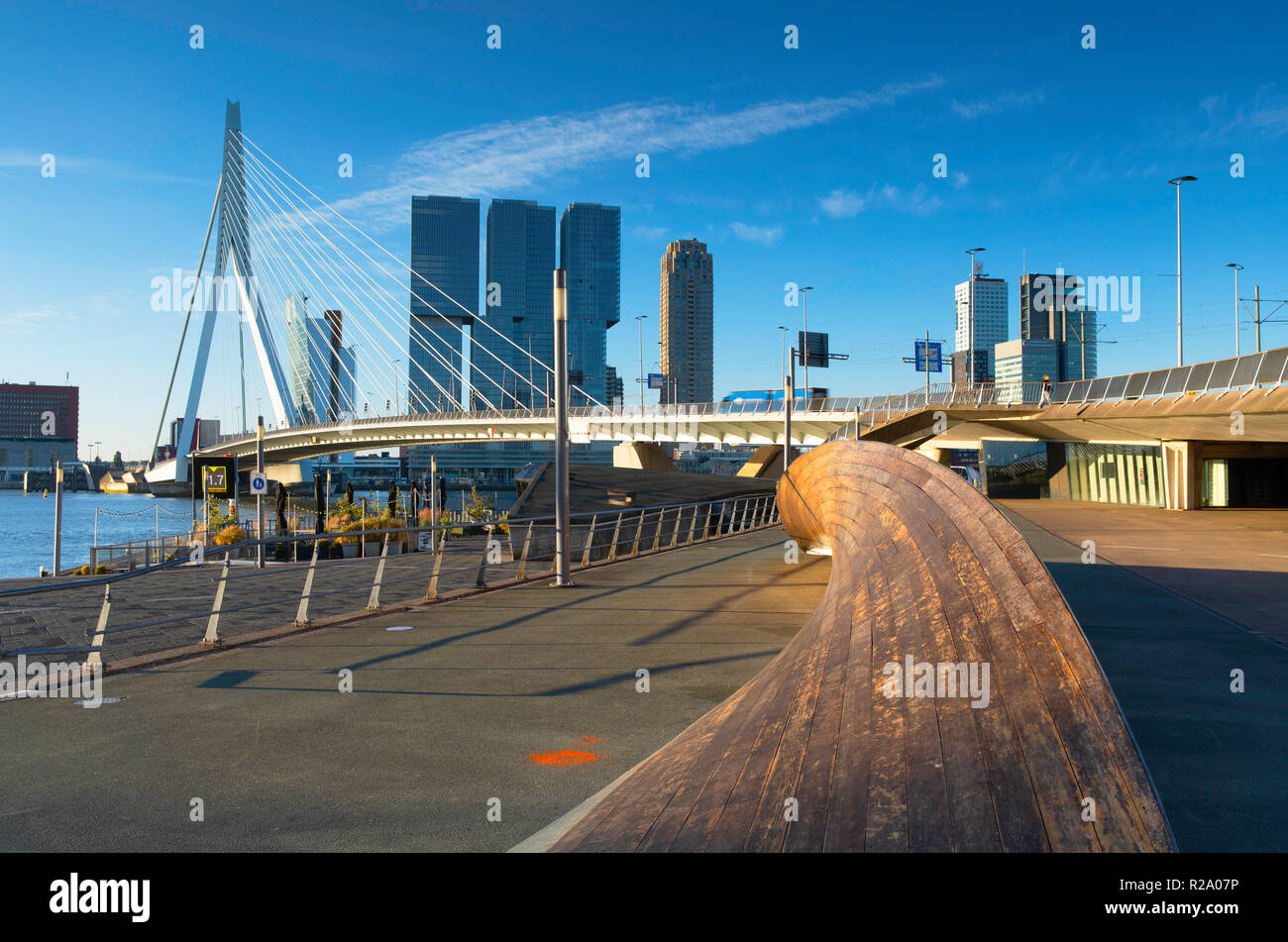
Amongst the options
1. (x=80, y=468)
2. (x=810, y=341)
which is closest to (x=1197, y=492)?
(x=810, y=341)

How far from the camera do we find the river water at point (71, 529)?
4188 centimetres

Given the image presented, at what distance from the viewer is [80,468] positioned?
155375mm

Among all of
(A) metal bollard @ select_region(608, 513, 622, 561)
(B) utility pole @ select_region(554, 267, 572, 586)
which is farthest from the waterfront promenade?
(A) metal bollard @ select_region(608, 513, 622, 561)

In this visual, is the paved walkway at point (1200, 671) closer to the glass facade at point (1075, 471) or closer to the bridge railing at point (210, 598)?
the bridge railing at point (210, 598)

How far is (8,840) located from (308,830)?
1211 mm

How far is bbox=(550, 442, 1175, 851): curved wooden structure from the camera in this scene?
101 inches

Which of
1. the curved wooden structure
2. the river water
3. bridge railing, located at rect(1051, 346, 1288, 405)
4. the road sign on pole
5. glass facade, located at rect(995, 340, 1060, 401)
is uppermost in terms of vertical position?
glass facade, located at rect(995, 340, 1060, 401)

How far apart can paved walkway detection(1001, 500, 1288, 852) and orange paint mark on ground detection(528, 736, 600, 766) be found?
2.82 m

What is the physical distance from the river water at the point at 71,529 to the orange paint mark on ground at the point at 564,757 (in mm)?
25475

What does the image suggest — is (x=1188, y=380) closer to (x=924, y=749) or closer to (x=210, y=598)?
(x=210, y=598)

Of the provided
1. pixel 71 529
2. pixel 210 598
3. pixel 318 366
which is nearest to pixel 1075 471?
pixel 210 598

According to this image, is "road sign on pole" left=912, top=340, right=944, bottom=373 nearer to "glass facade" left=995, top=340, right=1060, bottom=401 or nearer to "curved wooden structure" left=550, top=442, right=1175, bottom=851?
"curved wooden structure" left=550, top=442, right=1175, bottom=851

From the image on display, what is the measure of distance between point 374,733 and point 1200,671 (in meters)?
6.06
